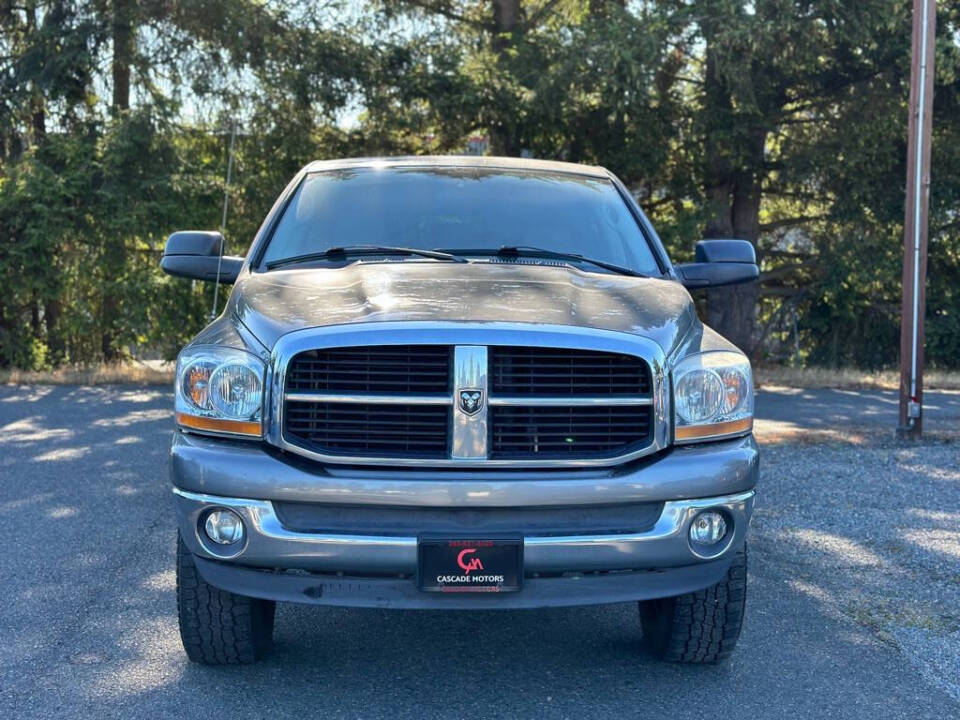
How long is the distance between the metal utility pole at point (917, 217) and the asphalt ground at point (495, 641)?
2811mm

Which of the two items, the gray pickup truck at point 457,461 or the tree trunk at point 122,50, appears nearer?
the gray pickup truck at point 457,461

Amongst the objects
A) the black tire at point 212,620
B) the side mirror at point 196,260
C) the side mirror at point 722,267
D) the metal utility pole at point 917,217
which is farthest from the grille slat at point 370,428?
the metal utility pole at point 917,217

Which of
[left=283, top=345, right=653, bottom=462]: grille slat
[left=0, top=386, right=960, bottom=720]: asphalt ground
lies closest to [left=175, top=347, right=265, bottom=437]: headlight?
[left=283, top=345, right=653, bottom=462]: grille slat

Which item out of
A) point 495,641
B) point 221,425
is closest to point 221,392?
point 221,425

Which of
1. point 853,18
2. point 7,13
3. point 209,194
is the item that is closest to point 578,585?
point 853,18

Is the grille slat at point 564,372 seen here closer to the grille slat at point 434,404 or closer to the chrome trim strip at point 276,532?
the grille slat at point 434,404

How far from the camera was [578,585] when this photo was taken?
3.47 meters

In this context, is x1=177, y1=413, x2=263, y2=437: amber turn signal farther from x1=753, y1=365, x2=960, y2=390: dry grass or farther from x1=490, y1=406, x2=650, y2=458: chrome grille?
x1=753, y1=365, x2=960, y2=390: dry grass

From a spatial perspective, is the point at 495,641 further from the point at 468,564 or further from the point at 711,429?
the point at 711,429

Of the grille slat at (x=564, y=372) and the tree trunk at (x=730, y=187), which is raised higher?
the tree trunk at (x=730, y=187)

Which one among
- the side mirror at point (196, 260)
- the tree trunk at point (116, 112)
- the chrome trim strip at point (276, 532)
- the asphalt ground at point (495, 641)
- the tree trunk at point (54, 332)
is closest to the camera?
the chrome trim strip at point (276, 532)

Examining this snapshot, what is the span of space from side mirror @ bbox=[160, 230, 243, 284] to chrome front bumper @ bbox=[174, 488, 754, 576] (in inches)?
69.6

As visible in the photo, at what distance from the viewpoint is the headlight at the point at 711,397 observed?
3596mm

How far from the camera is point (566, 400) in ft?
11.6
